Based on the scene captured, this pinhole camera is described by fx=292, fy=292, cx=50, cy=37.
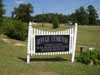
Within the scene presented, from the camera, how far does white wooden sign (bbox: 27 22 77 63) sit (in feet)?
39.0

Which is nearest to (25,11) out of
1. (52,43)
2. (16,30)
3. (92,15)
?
(92,15)

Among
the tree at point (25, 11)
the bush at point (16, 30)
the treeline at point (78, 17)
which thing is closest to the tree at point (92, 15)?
the treeline at point (78, 17)

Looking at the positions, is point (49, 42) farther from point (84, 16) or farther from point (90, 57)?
point (84, 16)

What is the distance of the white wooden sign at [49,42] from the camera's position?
11.9 m

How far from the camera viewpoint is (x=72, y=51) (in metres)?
12.5

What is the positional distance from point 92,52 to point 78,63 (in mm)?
765

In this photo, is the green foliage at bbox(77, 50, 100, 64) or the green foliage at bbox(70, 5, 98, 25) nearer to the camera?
the green foliage at bbox(77, 50, 100, 64)

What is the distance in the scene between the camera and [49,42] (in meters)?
12.2

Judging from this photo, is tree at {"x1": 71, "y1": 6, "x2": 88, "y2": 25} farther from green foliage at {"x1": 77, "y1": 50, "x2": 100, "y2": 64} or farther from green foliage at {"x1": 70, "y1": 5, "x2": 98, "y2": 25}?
green foliage at {"x1": 77, "y1": 50, "x2": 100, "y2": 64}

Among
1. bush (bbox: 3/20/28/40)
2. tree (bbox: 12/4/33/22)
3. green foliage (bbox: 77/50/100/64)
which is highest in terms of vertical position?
tree (bbox: 12/4/33/22)

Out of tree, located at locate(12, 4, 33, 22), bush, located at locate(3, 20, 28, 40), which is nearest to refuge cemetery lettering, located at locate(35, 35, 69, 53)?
bush, located at locate(3, 20, 28, 40)

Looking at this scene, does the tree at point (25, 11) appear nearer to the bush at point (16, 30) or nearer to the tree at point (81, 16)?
the tree at point (81, 16)

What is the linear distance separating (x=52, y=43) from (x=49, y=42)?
141 millimetres

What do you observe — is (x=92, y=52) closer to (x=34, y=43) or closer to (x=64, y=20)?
(x=34, y=43)
